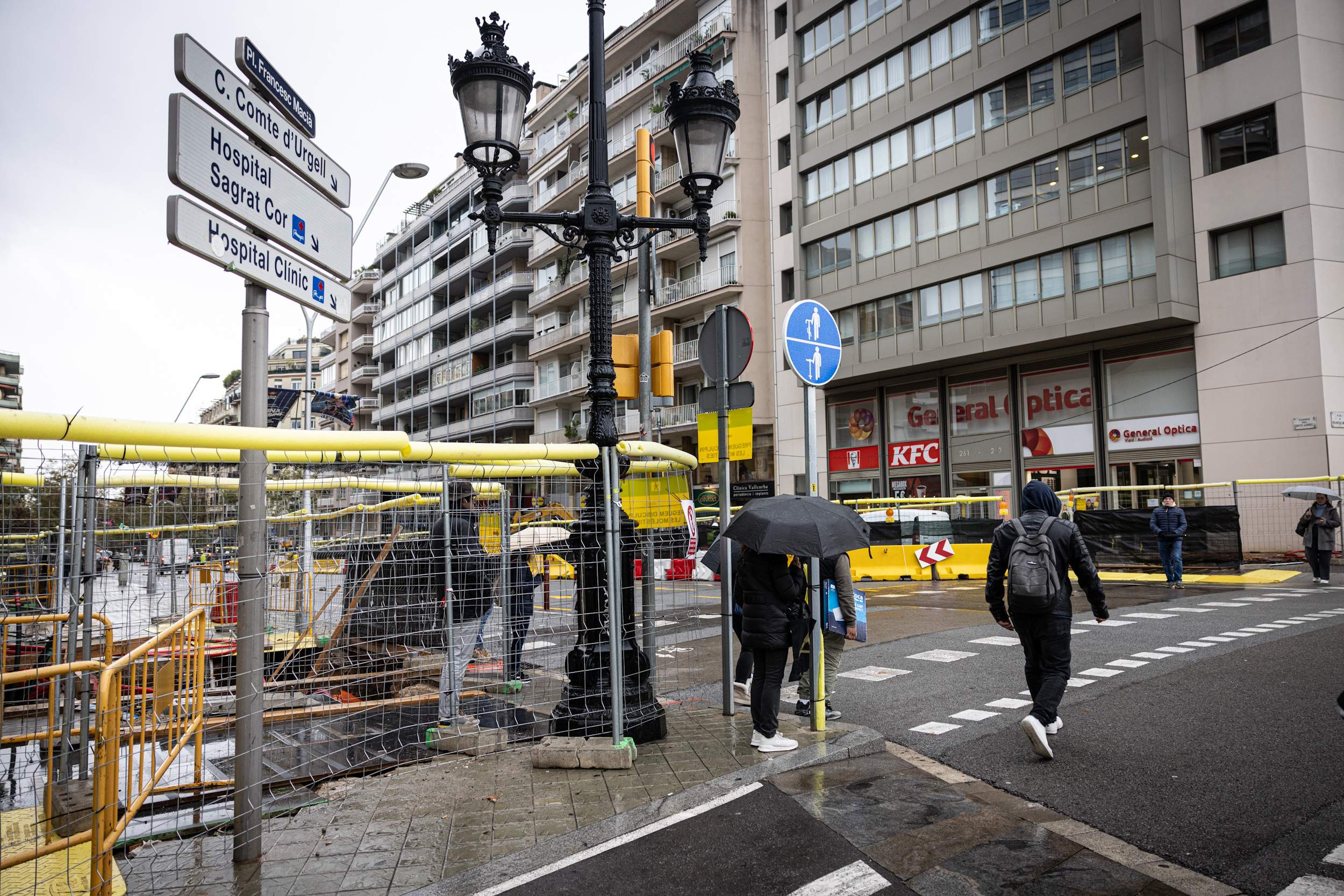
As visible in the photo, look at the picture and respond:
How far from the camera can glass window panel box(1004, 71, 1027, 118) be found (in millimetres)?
28109

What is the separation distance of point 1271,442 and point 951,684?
772 inches

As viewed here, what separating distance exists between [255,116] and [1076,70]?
28.7 metres

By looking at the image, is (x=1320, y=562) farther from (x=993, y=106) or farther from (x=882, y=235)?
(x=882, y=235)

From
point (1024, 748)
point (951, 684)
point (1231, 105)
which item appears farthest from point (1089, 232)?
point (1024, 748)

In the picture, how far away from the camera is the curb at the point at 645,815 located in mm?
3863

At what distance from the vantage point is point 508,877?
390 centimetres

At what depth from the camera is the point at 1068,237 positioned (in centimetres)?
2638

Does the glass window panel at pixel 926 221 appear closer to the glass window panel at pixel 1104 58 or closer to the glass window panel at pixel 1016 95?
the glass window panel at pixel 1016 95

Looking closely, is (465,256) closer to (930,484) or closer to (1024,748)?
(930,484)

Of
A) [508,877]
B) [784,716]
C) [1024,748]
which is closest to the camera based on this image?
[508,877]

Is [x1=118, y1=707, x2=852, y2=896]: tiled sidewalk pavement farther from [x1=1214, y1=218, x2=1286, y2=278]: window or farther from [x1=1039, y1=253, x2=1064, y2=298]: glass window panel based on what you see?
[x1=1039, y1=253, x2=1064, y2=298]: glass window panel

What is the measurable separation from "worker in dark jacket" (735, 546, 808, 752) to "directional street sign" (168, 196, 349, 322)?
119 inches

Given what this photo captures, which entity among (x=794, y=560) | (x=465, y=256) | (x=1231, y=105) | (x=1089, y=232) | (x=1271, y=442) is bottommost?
(x=794, y=560)

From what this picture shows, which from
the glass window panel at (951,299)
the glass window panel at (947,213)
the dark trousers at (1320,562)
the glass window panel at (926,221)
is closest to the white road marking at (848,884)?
the dark trousers at (1320,562)
